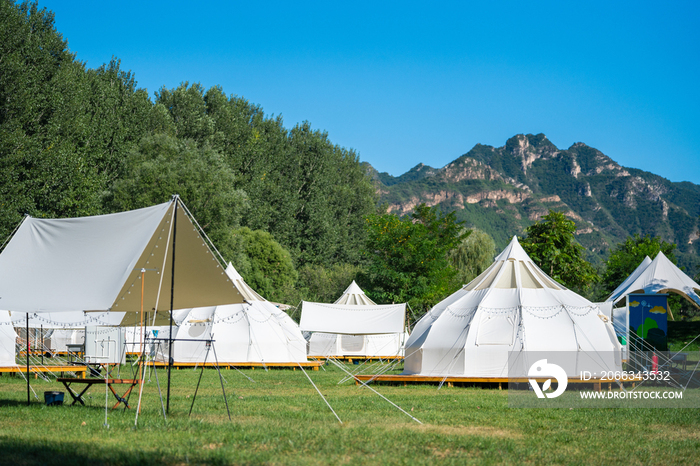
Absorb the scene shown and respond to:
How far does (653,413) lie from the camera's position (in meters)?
11.1

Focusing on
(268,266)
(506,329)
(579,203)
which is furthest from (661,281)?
(579,203)

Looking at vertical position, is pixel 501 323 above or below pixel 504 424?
above

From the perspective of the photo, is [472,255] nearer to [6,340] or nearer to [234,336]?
[234,336]

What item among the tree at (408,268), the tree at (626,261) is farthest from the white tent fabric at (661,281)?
the tree at (626,261)

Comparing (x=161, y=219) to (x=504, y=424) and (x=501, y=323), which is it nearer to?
(x=504, y=424)

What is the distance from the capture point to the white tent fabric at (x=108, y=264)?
9.33 m

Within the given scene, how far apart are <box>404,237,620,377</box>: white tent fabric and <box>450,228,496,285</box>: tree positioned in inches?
1234

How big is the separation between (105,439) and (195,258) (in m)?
3.36

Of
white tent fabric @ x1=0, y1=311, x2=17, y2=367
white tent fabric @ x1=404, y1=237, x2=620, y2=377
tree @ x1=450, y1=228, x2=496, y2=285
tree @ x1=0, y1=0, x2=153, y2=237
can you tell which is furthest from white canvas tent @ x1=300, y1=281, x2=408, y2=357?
tree @ x1=450, y1=228, x2=496, y2=285

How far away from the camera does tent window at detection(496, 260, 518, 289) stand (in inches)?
750

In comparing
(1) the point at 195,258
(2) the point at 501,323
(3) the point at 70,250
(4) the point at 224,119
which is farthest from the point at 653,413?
(4) the point at 224,119

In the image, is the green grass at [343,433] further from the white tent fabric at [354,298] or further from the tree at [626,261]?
Answer: the tree at [626,261]

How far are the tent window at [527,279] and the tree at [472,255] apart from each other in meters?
31.1

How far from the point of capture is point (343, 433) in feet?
27.6
